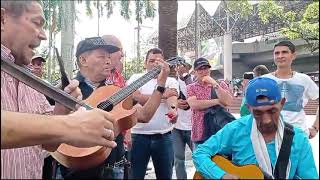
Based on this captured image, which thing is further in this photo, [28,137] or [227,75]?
[227,75]

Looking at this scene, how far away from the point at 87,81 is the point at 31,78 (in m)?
2.14

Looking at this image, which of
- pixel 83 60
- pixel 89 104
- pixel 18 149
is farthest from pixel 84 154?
pixel 83 60

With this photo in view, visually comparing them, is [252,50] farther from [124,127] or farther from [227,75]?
[124,127]

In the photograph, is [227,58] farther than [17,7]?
Yes

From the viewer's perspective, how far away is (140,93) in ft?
16.5

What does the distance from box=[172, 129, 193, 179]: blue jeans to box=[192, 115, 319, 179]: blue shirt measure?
9.52 feet

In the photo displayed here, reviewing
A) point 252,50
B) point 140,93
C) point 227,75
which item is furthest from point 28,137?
point 252,50

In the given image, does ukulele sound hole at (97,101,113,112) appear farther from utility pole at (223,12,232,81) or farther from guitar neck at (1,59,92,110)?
utility pole at (223,12,232,81)

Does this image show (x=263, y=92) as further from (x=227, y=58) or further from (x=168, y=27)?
(x=227, y=58)

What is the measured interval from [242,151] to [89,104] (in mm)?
1170

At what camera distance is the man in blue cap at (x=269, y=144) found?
3033 mm

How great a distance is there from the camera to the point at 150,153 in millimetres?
4992

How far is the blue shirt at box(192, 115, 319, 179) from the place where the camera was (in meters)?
3.05

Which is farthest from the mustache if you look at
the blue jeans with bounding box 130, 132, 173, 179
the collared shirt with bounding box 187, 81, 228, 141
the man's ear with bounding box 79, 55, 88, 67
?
the collared shirt with bounding box 187, 81, 228, 141
